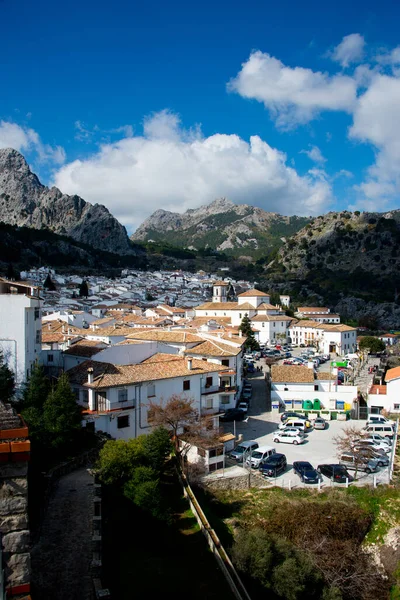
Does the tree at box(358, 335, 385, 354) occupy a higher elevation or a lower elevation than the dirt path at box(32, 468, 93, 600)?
higher

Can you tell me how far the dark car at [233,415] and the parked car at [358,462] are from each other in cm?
770

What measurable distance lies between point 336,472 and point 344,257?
365 feet

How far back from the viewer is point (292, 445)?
82.2ft

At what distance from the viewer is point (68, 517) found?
13344mm

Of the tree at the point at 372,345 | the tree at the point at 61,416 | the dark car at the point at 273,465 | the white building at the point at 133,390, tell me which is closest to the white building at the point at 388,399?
the dark car at the point at 273,465

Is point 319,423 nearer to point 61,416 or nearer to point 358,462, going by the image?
point 358,462

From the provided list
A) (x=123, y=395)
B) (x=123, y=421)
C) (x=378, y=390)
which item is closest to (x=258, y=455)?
(x=123, y=421)

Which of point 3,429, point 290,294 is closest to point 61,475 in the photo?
point 3,429

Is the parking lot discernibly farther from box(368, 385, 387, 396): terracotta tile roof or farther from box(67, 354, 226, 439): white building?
box(368, 385, 387, 396): terracotta tile roof

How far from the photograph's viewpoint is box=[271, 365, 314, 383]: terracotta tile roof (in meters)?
33.0

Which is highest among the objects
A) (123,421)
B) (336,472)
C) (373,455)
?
(123,421)

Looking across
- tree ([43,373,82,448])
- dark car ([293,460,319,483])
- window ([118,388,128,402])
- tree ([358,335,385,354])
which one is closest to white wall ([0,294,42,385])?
tree ([43,373,82,448])

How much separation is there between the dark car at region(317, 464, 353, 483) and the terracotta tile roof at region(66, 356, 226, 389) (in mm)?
7668

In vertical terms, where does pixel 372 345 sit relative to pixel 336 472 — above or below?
above
